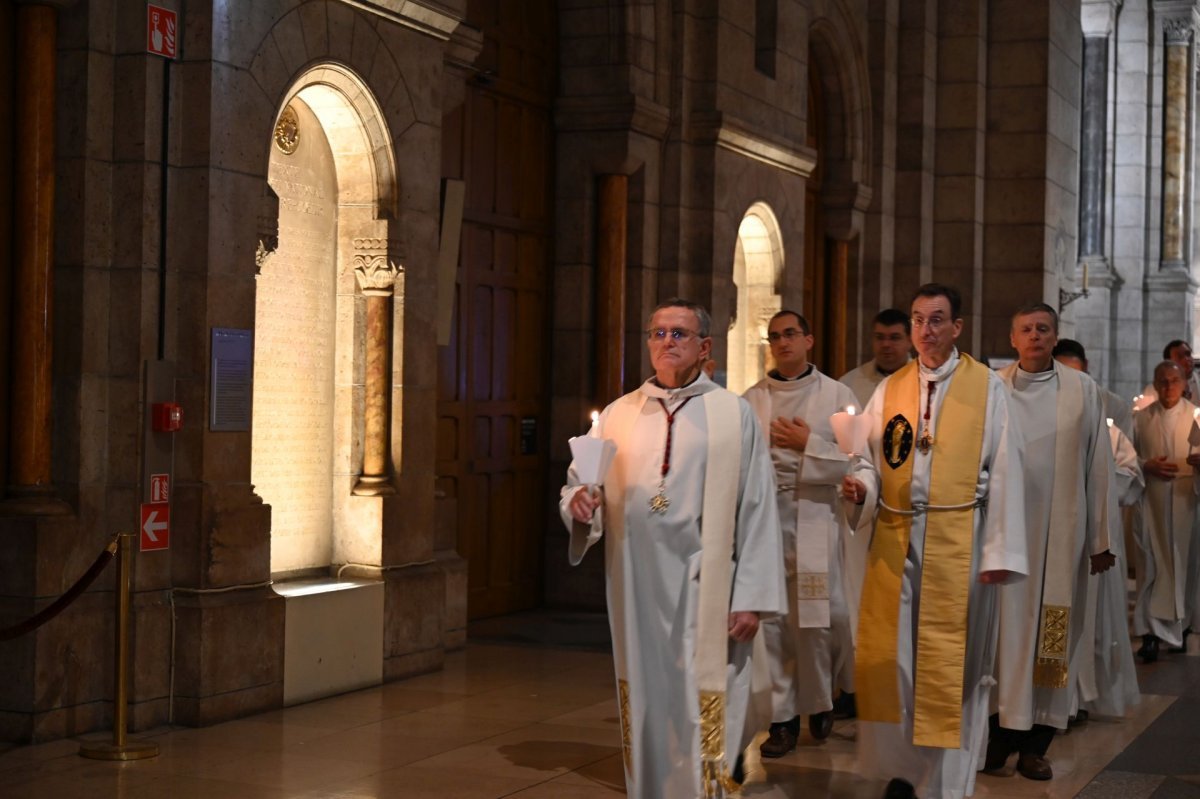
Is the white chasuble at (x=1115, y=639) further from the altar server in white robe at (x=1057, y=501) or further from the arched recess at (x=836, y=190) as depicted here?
the arched recess at (x=836, y=190)

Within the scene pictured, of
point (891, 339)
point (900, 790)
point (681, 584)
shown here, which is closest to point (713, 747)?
point (681, 584)

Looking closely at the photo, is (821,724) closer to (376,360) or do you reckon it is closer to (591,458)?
(591,458)

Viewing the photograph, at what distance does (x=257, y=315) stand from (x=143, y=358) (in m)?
1.01

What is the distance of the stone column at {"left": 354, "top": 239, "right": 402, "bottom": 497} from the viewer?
852 centimetres

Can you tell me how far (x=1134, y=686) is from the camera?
8391 mm

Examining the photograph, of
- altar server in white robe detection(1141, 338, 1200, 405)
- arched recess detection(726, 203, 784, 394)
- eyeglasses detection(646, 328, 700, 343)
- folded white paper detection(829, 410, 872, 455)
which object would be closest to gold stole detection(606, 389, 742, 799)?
eyeglasses detection(646, 328, 700, 343)

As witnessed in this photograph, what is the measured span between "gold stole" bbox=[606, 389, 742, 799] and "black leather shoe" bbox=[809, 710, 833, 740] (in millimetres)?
2105

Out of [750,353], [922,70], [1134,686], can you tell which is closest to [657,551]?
[1134,686]

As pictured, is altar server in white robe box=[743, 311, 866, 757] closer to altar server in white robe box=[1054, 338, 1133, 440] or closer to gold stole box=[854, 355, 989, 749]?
gold stole box=[854, 355, 989, 749]

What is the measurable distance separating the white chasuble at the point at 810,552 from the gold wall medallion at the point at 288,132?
2.66 meters

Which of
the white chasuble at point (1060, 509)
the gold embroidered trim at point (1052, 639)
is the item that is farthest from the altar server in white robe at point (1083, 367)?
the gold embroidered trim at point (1052, 639)

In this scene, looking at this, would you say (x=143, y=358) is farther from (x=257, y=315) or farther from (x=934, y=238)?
(x=934, y=238)

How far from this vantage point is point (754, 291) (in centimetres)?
1356

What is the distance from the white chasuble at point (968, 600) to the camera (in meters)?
6.14
